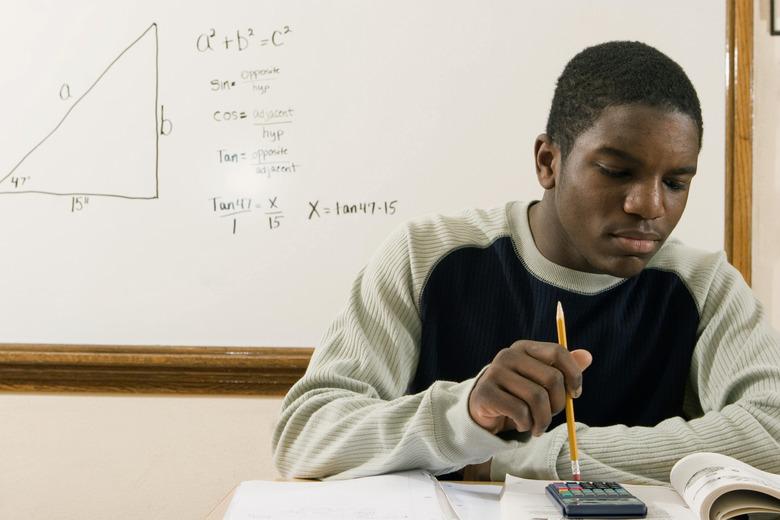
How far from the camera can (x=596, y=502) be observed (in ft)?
2.21

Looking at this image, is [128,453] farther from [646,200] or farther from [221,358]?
[646,200]

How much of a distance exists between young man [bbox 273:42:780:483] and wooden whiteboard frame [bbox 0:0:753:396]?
53cm

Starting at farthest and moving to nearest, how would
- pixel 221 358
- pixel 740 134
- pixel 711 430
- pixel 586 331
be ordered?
pixel 221 358 < pixel 740 134 < pixel 586 331 < pixel 711 430

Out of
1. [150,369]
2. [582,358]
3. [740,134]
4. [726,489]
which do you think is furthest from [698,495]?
[150,369]

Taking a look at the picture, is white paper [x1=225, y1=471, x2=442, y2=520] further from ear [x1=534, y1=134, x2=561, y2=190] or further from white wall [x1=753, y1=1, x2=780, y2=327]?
white wall [x1=753, y1=1, x2=780, y2=327]

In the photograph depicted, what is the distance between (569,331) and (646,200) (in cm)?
25

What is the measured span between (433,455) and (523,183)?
38.3 inches

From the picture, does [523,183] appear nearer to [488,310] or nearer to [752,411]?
[488,310]

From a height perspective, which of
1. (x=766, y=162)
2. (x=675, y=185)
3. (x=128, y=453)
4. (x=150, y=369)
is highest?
(x=766, y=162)

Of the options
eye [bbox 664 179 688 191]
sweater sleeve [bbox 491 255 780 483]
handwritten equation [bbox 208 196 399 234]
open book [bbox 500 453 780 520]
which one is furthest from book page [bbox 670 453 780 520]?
handwritten equation [bbox 208 196 399 234]

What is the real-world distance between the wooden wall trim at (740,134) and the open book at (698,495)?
0.92 meters

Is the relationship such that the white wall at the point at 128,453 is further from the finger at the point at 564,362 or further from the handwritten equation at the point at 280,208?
the finger at the point at 564,362

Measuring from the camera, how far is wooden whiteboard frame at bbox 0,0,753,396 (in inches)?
63.0

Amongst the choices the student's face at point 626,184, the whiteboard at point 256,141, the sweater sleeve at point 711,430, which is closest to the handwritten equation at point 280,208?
the whiteboard at point 256,141
